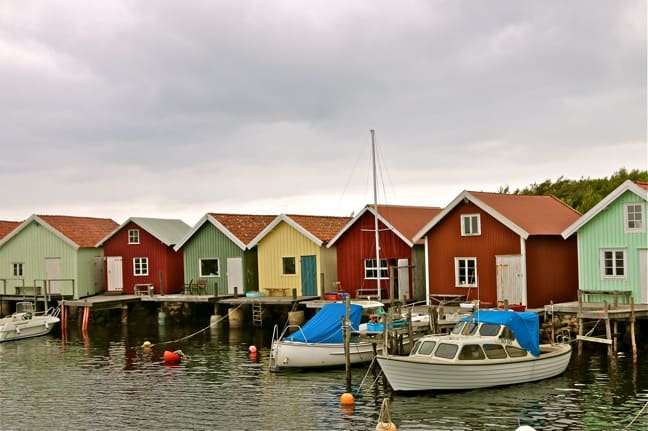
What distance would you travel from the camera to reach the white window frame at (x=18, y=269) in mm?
57312

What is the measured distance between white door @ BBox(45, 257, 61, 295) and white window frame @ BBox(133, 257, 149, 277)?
5271 millimetres

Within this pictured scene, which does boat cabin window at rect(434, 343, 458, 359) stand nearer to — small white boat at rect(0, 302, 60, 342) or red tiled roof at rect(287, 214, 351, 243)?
red tiled roof at rect(287, 214, 351, 243)

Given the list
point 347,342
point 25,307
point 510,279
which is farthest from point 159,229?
point 347,342

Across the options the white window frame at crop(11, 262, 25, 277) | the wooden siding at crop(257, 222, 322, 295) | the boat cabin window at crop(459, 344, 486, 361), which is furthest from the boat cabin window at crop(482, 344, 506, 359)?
the white window frame at crop(11, 262, 25, 277)

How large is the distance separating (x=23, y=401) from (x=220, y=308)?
2257 cm

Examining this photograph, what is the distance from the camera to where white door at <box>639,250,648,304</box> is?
115ft

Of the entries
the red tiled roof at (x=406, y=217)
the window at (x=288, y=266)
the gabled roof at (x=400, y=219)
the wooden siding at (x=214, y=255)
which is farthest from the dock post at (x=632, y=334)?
the wooden siding at (x=214, y=255)

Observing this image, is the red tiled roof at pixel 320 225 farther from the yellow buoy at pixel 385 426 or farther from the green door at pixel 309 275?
the yellow buoy at pixel 385 426

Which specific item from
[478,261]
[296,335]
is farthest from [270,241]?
[296,335]

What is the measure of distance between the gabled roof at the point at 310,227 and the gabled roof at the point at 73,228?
1369cm

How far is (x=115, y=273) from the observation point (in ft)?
183

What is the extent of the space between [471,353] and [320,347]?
22.5ft

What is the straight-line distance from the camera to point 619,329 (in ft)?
117

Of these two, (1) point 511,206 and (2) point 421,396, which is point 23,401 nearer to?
(2) point 421,396
